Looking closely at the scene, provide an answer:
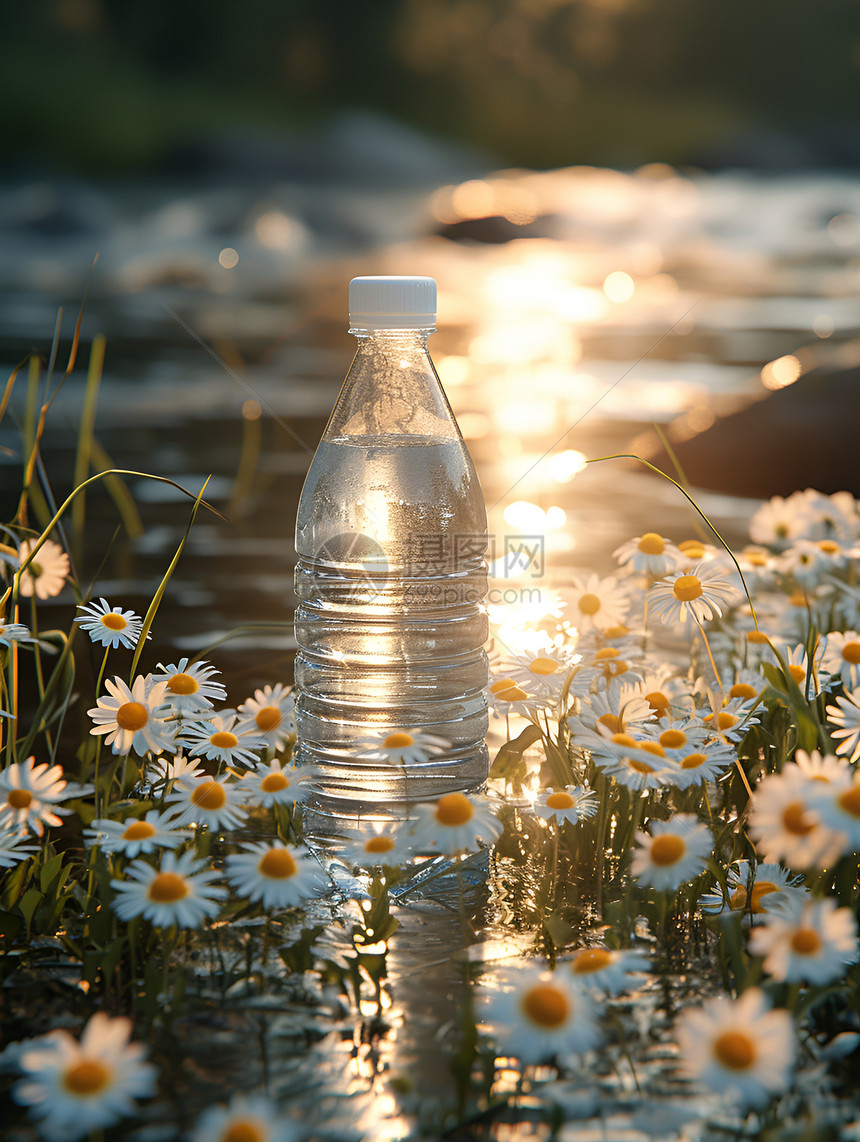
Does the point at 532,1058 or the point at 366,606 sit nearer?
the point at 532,1058

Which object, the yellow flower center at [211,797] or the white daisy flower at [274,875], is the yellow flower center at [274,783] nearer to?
the yellow flower center at [211,797]

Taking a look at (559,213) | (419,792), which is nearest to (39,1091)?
(419,792)

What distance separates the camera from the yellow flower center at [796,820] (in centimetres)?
138

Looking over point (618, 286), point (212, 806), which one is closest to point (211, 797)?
point (212, 806)

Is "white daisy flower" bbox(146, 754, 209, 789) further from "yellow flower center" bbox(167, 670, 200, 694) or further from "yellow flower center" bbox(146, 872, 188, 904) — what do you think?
"yellow flower center" bbox(146, 872, 188, 904)

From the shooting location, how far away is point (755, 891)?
1.80m

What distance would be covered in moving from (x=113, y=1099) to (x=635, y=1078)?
63 centimetres

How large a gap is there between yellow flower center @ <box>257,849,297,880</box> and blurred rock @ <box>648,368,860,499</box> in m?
3.70

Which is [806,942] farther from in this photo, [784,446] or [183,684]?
[784,446]

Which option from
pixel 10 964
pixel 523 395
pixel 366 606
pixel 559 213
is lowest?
pixel 10 964

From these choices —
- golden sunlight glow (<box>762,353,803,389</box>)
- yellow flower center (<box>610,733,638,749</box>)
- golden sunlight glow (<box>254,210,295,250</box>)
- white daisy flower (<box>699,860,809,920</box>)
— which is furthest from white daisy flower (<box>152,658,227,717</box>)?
golden sunlight glow (<box>254,210,295,250</box>)

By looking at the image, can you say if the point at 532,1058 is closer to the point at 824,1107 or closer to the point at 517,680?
the point at 824,1107

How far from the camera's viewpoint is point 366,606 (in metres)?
2.43

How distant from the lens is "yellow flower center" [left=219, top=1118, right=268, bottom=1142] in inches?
46.0
